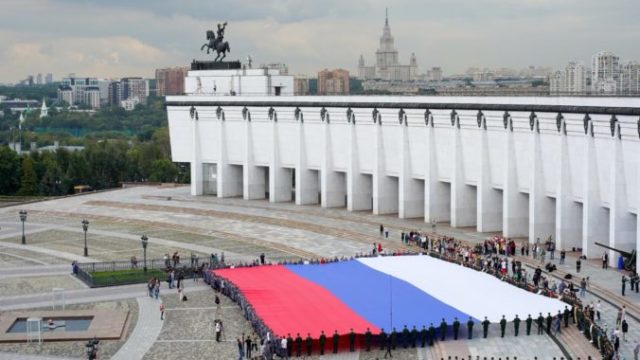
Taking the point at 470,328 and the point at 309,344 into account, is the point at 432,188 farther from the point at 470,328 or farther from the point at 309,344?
the point at 309,344

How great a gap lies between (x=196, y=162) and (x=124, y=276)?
2998 cm

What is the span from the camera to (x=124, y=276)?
4453 cm

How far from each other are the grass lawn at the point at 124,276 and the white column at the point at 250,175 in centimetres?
2566

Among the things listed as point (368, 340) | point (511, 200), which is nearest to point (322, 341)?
point (368, 340)

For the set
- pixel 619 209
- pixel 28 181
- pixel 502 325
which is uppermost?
pixel 619 209

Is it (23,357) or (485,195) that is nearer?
(23,357)

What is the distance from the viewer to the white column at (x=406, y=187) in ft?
196

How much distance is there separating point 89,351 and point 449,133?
3145 cm

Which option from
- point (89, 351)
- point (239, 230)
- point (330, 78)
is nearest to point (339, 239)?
point (239, 230)

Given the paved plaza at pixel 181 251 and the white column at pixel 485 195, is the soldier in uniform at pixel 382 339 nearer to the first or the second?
the paved plaza at pixel 181 251

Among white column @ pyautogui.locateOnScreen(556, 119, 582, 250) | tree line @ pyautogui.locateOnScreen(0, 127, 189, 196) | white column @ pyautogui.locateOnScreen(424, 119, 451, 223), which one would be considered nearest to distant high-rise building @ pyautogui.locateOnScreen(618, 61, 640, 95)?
white column @ pyautogui.locateOnScreen(424, 119, 451, 223)

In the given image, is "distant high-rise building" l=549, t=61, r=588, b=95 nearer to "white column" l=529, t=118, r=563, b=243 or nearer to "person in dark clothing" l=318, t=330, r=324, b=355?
"white column" l=529, t=118, r=563, b=243

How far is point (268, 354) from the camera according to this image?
3159cm

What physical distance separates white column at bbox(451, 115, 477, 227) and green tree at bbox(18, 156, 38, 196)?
147 feet
